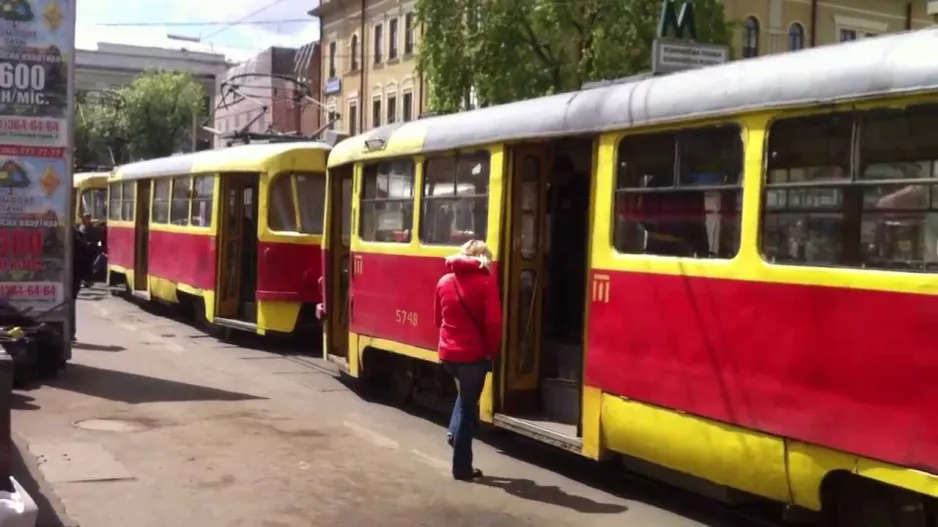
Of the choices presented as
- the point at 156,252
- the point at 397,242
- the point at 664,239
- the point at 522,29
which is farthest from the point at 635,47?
the point at 664,239

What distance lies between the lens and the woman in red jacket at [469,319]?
790 cm

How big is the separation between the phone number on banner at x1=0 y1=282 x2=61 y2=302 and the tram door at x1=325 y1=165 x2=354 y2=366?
2.86 m

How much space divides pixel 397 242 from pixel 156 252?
1051 cm

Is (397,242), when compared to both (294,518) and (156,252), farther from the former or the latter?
(156,252)

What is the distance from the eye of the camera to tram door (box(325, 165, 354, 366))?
42.0ft

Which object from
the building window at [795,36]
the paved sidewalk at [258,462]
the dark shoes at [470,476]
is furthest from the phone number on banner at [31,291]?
the building window at [795,36]

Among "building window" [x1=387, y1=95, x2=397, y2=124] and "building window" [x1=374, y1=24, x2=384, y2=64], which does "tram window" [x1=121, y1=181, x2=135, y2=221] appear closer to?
"building window" [x1=387, y1=95, x2=397, y2=124]

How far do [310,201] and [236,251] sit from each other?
1657mm

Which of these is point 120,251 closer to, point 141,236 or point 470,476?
point 141,236

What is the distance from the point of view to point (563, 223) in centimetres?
909

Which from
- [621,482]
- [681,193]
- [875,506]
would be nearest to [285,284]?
[621,482]

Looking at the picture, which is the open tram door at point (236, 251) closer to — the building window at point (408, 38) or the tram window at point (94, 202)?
the tram window at point (94, 202)

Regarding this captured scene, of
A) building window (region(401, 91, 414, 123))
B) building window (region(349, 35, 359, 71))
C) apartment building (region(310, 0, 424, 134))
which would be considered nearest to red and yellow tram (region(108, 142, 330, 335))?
apartment building (region(310, 0, 424, 134))

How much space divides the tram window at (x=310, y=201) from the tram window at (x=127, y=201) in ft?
26.8
